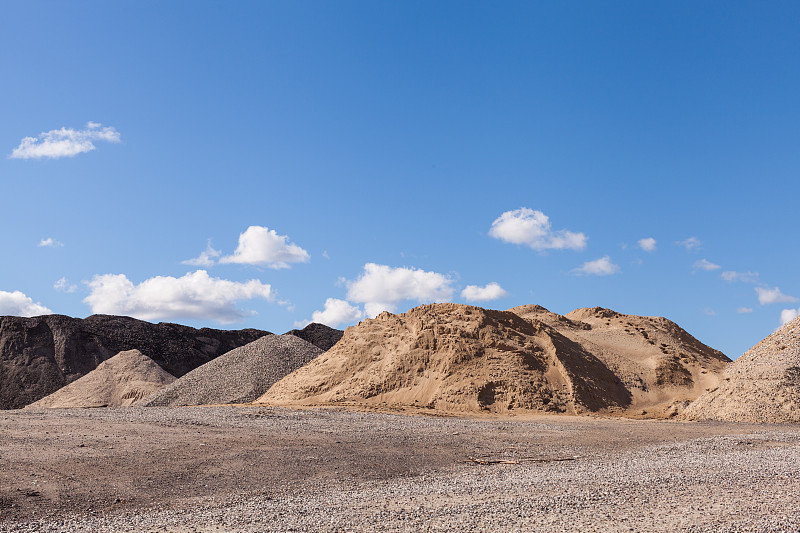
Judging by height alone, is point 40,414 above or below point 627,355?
below

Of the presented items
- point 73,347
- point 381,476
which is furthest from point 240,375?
point 73,347

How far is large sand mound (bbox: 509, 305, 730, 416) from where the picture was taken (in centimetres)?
3291

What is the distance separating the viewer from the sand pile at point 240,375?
1352 inches

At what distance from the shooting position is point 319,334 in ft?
232

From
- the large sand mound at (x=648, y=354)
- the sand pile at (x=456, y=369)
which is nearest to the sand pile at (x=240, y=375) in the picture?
the sand pile at (x=456, y=369)

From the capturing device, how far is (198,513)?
9078 millimetres

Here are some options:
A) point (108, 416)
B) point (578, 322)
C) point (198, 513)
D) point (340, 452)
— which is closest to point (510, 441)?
point (340, 452)

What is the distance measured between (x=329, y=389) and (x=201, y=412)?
834 centimetres

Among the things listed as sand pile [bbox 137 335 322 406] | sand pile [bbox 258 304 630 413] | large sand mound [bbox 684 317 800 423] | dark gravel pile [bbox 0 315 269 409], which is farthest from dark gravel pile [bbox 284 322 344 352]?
large sand mound [bbox 684 317 800 423]

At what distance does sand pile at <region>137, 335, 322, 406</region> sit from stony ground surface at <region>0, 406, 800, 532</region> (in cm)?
1434

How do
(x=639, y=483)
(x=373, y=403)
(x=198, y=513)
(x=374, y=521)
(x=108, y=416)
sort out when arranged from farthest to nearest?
1. (x=373, y=403)
2. (x=108, y=416)
3. (x=639, y=483)
4. (x=198, y=513)
5. (x=374, y=521)

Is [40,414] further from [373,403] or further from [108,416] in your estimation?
[373,403]

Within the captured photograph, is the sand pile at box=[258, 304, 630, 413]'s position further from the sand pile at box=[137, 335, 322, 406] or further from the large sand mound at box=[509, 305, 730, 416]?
the sand pile at box=[137, 335, 322, 406]

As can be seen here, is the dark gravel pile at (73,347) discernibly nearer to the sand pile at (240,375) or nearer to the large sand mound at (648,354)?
the sand pile at (240,375)
